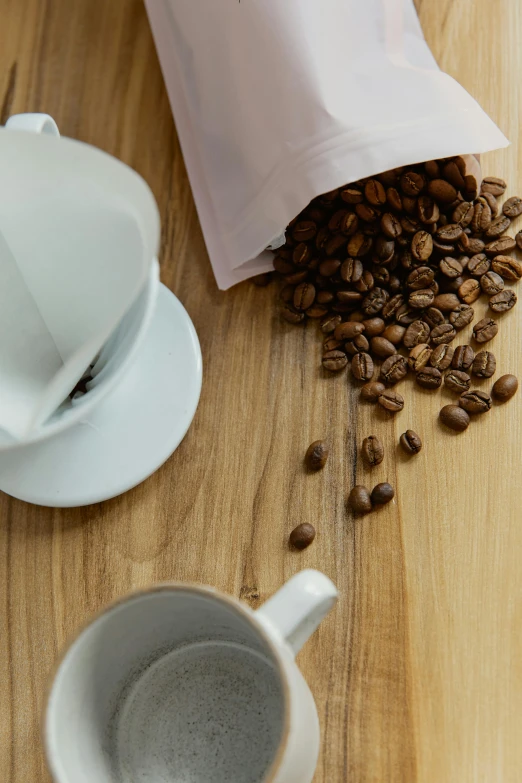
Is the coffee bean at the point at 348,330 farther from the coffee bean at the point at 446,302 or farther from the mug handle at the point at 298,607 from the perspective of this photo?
the mug handle at the point at 298,607

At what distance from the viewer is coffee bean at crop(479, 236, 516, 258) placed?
85 cm

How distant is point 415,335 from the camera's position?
840 millimetres

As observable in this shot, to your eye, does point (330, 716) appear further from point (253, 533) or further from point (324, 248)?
point (324, 248)

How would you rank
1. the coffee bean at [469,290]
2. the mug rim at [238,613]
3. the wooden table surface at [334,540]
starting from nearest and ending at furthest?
the mug rim at [238,613], the wooden table surface at [334,540], the coffee bean at [469,290]

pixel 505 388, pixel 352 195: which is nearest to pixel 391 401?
pixel 505 388

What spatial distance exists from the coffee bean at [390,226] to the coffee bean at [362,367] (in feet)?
0.46

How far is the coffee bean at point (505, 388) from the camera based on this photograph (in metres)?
0.82

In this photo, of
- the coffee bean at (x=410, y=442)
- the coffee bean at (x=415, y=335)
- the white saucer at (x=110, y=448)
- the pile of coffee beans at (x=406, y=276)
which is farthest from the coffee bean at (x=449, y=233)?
the white saucer at (x=110, y=448)

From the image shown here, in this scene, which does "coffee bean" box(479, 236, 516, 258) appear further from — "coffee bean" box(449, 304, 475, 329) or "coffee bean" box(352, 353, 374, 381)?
"coffee bean" box(352, 353, 374, 381)

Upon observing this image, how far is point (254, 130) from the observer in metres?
0.84

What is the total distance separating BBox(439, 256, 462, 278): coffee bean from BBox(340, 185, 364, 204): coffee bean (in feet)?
0.40

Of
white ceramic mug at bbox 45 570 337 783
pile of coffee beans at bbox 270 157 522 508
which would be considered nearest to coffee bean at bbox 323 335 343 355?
pile of coffee beans at bbox 270 157 522 508

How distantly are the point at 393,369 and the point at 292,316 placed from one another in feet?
0.44

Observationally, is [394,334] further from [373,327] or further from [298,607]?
[298,607]
